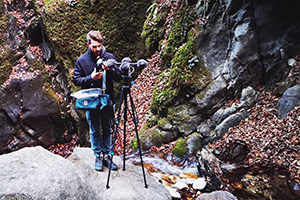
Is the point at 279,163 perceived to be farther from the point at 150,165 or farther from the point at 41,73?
the point at 41,73

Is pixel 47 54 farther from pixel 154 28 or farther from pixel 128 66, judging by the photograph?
pixel 128 66

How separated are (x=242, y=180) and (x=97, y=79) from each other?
3380 millimetres

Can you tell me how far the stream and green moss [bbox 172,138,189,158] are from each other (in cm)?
20

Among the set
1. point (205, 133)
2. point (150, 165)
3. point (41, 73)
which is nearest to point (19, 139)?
point (41, 73)

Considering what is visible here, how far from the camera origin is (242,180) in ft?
13.2

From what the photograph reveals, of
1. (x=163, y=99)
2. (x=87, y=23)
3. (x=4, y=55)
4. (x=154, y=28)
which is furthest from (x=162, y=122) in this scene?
(x=4, y=55)

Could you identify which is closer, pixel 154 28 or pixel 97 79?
pixel 97 79

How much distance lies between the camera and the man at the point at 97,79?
10.0 ft

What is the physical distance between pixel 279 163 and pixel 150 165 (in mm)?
2914

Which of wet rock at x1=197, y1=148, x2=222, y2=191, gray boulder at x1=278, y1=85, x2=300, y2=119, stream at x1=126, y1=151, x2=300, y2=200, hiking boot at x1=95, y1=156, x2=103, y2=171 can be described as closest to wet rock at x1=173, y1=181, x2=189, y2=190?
stream at x1=126, y1=151, x2=300, y2=200

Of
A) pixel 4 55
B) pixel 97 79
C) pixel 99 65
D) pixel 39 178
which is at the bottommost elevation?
pixel 39 178

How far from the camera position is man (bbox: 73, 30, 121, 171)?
3057 millimetres

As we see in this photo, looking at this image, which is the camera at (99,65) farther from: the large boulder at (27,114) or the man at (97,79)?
the large boulder at (27,114)

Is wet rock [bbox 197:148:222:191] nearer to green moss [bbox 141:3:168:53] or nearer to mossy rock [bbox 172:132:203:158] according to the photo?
mossy rock [bbox 172:132:203:158]
